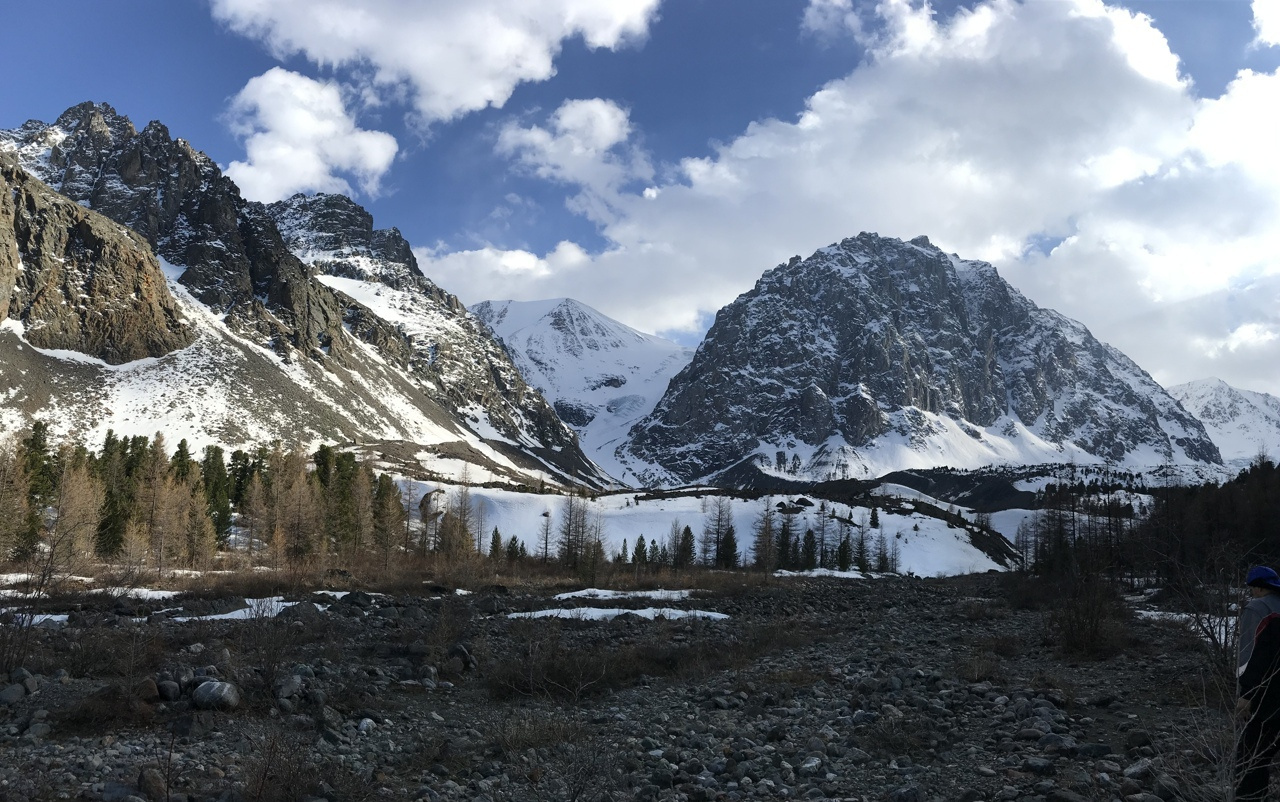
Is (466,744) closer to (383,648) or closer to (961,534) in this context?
(383,648)

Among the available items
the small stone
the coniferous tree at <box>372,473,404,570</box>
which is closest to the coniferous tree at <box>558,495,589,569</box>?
the coniferous tree at <box>372,473,404,570</box>

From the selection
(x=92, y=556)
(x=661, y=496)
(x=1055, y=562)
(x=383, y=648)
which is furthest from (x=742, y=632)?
(x=661, y=496)

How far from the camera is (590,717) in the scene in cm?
1576

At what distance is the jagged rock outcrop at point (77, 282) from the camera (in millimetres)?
161625

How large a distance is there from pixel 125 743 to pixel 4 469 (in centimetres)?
5526

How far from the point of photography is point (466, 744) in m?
13.3

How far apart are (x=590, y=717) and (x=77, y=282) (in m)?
209

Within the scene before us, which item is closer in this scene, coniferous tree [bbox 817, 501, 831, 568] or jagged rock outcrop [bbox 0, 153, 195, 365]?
coniferous tree [bbox 817, 501, 831, 568]

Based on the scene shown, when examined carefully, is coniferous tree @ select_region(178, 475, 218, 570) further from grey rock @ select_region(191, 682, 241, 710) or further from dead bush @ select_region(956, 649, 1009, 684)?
dead bush @ select_region(956, 649, 1009, 684)

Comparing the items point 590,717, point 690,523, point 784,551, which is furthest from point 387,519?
point 590,717

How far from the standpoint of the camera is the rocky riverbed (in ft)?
33.8

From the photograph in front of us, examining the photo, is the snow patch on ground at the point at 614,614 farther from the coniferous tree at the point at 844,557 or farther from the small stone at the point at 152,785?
the coniferous tree at the point at 844,557

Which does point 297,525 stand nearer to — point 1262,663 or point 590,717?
point 590,717

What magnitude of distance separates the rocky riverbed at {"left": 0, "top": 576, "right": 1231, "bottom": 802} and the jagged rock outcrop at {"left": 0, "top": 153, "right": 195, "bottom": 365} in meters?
175
